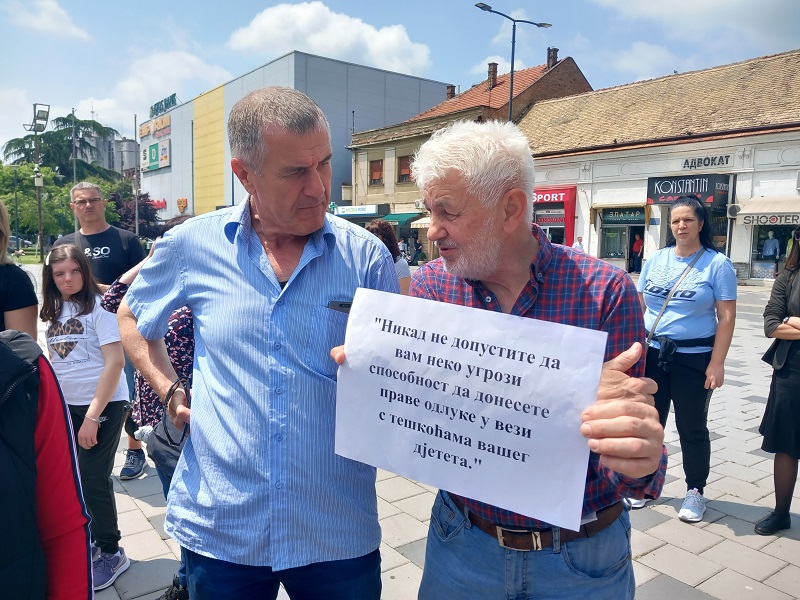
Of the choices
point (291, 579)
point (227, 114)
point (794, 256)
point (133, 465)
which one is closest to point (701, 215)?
point (794, 256)

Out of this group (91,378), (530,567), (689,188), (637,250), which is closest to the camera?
(530,567)

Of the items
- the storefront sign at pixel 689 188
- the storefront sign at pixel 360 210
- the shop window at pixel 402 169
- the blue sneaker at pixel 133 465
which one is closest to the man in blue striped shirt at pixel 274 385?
the blue sneaker at pixel 133 465

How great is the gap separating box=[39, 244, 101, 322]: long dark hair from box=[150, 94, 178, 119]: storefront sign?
62813mm

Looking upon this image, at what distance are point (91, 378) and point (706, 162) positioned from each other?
22.6m

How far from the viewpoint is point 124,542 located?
3.56 m

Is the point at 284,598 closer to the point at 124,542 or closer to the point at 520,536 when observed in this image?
the point at 124,542

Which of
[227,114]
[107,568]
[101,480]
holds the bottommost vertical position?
[107,568]

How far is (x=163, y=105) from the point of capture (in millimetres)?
62375

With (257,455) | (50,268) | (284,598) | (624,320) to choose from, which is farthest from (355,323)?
(50,268)

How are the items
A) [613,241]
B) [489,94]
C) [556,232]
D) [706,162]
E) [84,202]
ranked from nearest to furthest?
1. [84,202]
2. [706,162]
3. [613,241]
4. [556,232]
5. [489,94]

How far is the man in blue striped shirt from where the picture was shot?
159cm

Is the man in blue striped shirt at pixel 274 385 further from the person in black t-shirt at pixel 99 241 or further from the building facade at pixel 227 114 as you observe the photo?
the building facade at pixel 227 114

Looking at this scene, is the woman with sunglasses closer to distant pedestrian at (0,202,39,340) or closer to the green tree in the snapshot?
distant pedestrian at (0,202,39,340)

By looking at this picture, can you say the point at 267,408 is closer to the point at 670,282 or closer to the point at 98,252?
the point at 670,282
